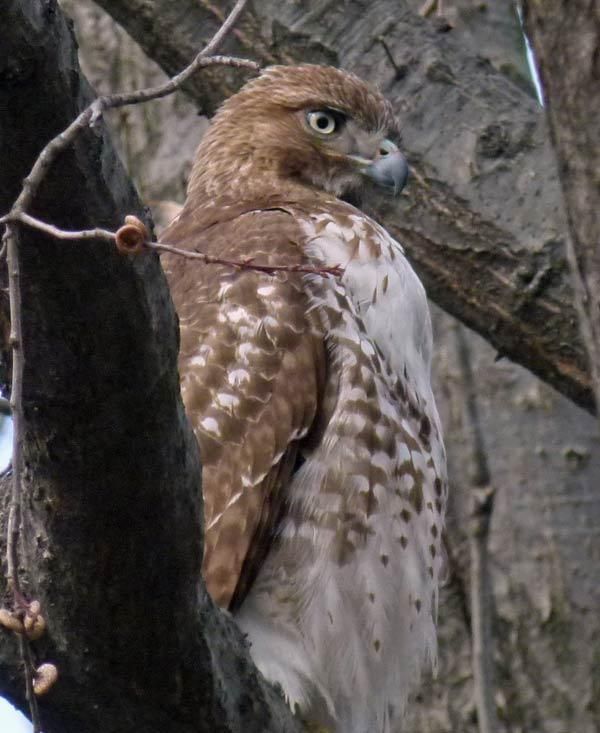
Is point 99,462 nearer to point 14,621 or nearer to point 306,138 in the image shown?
point 14,621

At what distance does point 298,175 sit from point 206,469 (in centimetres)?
153

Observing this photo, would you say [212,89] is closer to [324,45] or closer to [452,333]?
[324,45]

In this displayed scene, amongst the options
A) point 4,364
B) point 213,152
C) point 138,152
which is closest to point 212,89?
point 213,152

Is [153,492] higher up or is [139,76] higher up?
[139,76]

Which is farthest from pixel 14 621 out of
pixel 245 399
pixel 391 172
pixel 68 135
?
pixel 391 172

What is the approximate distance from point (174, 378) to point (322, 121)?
8.67 ft

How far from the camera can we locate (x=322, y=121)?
4.98 metres

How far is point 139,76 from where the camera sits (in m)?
6.73

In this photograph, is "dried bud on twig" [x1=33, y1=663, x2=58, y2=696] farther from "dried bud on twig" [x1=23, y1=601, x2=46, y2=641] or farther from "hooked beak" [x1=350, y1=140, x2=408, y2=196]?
"hooked beak" [x1=350, y1=140, x2=408, y2=196]

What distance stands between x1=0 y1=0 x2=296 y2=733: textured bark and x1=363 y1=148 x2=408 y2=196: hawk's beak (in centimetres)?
205

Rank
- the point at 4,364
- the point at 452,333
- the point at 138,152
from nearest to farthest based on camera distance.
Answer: the point at 4,364 → the point at 452,333 → the point at 138,152

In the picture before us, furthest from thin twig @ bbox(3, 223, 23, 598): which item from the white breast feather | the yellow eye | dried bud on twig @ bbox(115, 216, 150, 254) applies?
the yellow eye

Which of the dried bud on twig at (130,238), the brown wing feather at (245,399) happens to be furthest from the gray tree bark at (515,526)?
the dried bud on twig at (130,238)

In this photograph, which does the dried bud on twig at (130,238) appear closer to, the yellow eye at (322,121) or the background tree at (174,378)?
the background tree at (174,378)
